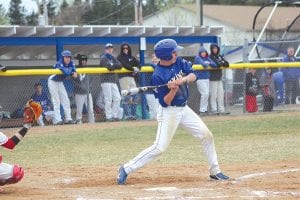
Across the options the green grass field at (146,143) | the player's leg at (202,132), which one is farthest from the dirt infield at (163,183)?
the green grass field at (146,143)

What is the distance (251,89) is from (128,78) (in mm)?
3479

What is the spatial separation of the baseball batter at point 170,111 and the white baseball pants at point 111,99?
27.8ft

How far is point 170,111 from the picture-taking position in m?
7.85

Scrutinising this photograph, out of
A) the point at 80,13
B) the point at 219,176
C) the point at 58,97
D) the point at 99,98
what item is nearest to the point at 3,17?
the point at 80,13

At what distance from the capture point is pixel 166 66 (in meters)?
7.95

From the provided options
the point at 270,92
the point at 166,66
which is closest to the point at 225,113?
the point at 270,92

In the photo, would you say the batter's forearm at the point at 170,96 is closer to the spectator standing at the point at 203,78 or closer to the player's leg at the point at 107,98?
the player's leg at the point at 107,98

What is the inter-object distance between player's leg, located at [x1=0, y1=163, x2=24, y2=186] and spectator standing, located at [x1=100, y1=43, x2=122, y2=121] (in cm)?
884

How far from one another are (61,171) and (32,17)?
138ft

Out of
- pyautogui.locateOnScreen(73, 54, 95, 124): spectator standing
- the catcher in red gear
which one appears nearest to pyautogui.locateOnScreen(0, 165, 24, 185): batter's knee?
the catcher in red gear

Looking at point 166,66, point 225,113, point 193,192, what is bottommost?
point 225,113

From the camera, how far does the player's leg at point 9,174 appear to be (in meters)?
7.45

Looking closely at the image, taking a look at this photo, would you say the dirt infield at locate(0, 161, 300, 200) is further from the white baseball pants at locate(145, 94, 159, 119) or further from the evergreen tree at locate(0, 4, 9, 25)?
the evergreen tree at locate(0, 4, 9, 25)

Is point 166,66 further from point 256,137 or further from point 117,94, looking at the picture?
point 117,94
